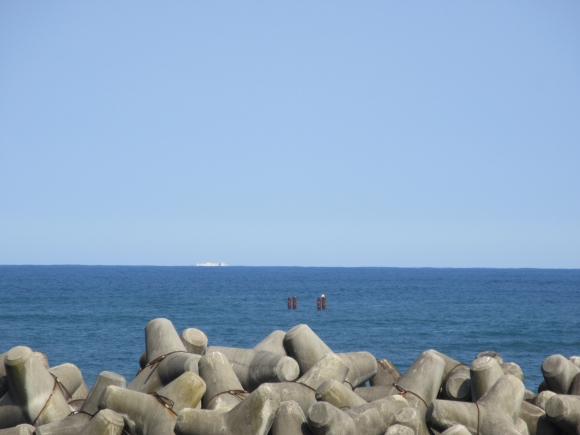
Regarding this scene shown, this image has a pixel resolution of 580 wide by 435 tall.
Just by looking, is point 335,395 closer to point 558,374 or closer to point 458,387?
point 458,387

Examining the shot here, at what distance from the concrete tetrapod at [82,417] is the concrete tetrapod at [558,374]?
512 cm

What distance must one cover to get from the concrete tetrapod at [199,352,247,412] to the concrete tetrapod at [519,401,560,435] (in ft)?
10.0

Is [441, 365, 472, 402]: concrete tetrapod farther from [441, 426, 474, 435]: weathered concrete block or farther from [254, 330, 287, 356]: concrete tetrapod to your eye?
[254, 330, 287, 356]: concrete tetrapod

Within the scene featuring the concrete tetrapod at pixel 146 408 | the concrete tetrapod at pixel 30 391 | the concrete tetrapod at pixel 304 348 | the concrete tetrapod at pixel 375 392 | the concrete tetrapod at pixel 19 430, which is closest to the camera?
the concrete tetrapod at pixel 146 408

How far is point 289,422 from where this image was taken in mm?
7066

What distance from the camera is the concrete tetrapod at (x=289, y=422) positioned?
704 cm

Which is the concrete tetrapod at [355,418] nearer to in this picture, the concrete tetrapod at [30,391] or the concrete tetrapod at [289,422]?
the concrete tetrapod at [289,422]

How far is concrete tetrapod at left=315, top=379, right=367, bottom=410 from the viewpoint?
766 cm

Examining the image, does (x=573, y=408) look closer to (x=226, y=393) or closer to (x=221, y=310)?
(x=226, y=393)

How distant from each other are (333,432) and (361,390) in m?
2.26

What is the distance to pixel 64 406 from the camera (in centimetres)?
852

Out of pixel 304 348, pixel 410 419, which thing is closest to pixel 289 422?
pixel 410 419

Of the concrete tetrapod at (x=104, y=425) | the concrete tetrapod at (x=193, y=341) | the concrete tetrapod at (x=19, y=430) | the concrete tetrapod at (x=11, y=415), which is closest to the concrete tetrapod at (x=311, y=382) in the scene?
the concrete tetrapod at (x=104, y=425)

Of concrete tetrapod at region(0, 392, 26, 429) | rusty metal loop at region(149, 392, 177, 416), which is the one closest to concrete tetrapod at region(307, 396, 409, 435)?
rusty metal loop at region(149, 392, 177, 416)
